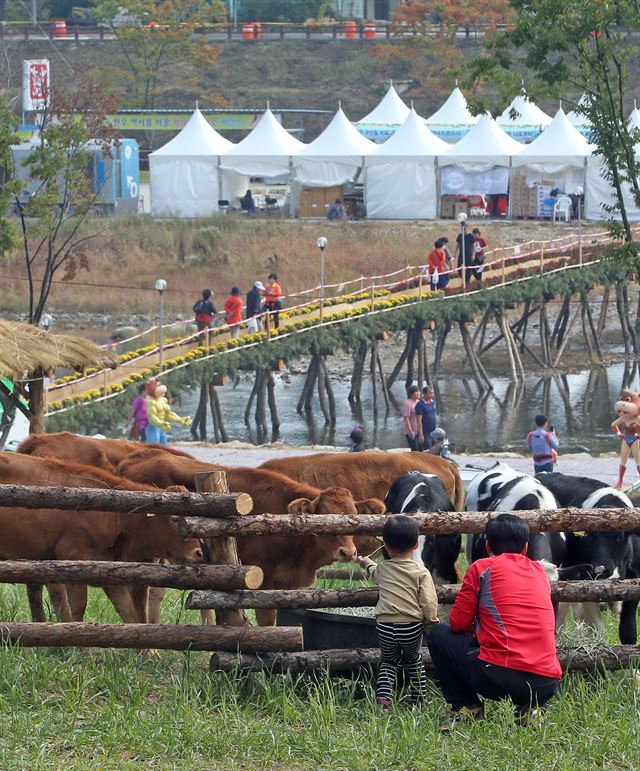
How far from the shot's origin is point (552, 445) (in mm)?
17422

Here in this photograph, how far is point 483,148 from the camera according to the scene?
4509 cm

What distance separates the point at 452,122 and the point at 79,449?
4101cm

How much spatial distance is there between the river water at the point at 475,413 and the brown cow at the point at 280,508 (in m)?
20.3

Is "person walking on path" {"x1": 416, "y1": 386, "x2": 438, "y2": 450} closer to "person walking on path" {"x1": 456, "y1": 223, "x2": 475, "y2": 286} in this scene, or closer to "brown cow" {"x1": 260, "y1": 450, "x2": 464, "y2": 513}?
"brown cow" {"x1": 260, "y1": 450, "x2": 464, "y2": 513}

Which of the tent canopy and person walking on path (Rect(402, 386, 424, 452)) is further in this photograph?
the tent canopy

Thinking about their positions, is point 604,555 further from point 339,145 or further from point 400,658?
point 339,145

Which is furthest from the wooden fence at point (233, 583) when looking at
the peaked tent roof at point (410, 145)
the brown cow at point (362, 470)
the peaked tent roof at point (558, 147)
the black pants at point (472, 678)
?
the peaked tent roof at point (410, 145)

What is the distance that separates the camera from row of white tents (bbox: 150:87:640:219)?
1777 inches

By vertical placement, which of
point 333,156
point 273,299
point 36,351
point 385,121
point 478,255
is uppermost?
point 385,121

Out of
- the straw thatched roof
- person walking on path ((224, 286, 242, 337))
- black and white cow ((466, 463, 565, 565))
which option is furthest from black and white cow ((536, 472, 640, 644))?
person walking on path ((224, 286, 242, 337))

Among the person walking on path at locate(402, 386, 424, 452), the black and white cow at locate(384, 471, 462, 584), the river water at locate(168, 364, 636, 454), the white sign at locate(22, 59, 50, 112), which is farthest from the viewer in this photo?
the white sign at locate(22, 59, 50, 112)

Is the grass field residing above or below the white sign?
below

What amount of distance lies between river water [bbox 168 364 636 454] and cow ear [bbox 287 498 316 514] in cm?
2141

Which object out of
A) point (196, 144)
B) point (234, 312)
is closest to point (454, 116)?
point (196, 144)
